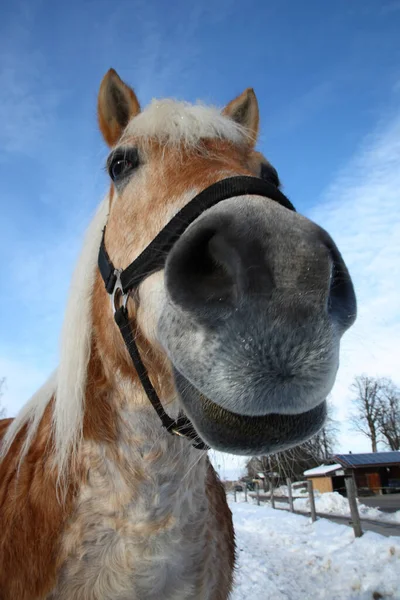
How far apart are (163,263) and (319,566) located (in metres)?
7.32

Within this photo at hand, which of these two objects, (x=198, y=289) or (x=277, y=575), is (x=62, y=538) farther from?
(x=277, y=575)

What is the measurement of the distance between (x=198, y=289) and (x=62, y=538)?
5.19 feet

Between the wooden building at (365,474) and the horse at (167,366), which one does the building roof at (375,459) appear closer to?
the wooden building at (365,474)

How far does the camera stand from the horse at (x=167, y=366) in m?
1.18

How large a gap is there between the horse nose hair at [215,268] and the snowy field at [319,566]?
3854 mm

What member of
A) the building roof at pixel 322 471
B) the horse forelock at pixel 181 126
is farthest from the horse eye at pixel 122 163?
the building roof at pixel 322 471

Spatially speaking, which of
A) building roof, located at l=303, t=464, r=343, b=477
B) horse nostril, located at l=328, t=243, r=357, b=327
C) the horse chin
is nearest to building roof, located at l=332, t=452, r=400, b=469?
building roof, located at l=303, t=464, r=343, b=477

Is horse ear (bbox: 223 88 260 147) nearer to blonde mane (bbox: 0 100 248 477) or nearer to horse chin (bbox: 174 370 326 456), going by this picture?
blonde mane (bbox: 0 100 248 477)

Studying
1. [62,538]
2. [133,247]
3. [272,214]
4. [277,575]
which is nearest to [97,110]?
[133,247]

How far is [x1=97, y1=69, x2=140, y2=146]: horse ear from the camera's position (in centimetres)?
262

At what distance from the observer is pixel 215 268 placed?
126 cm

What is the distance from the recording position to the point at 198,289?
1.24m

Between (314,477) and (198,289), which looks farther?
(314,477)

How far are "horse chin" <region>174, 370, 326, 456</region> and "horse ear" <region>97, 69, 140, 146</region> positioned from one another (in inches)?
78.3
